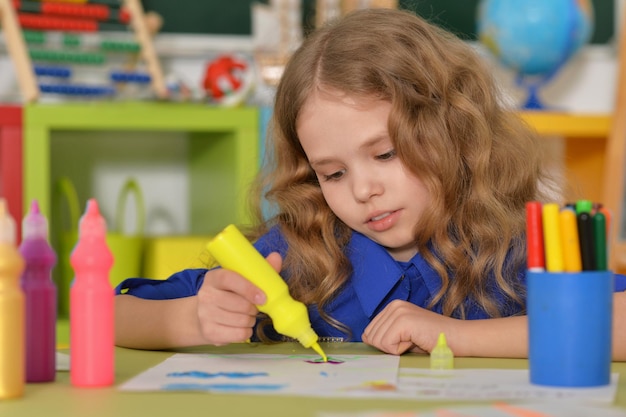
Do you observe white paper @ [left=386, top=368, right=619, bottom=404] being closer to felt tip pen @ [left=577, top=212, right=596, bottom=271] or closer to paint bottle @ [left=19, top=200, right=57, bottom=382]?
felt tip pen @ [left=577, top=212, right=596, bottom=271]

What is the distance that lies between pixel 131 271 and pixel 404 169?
1.16 meters

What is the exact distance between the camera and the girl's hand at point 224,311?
0.89m

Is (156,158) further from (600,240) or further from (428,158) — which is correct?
(600,240)

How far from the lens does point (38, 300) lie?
725 mm

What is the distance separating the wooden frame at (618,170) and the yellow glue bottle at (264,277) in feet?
5.84

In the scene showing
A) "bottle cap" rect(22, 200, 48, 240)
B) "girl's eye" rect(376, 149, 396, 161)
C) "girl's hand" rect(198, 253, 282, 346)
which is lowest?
"girl's hand" rect(198, 253, 282, 346)

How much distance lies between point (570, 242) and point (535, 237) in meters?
0.03

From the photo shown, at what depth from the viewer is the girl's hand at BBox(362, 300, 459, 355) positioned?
925 mm

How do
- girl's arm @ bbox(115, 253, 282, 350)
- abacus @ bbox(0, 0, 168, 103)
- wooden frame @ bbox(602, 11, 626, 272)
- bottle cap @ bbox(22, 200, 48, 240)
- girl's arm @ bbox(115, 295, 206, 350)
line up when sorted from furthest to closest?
wooden frame @ bbox(602, 11, 626, 272) < abacus @ bbox(0, 0, 168, 103) < girl's arm @ bbox(115, 295, 206, 350) < girl's arm @ bbox(115, 253, 282, 350) < bottle cap @ bbox(22, 200, 48, 240)

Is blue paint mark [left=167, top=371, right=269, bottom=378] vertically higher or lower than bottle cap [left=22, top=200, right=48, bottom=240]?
lower

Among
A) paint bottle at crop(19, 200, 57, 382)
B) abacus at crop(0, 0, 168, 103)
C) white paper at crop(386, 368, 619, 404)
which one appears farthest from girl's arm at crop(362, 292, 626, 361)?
abacus at crop(0, 0, 168, 103)

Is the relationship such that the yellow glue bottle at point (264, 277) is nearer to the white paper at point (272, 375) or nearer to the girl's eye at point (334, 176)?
the white paper at point (272, 375)

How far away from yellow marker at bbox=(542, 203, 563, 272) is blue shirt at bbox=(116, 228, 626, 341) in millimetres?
446


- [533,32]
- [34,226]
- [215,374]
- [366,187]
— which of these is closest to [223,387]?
[215,374]
